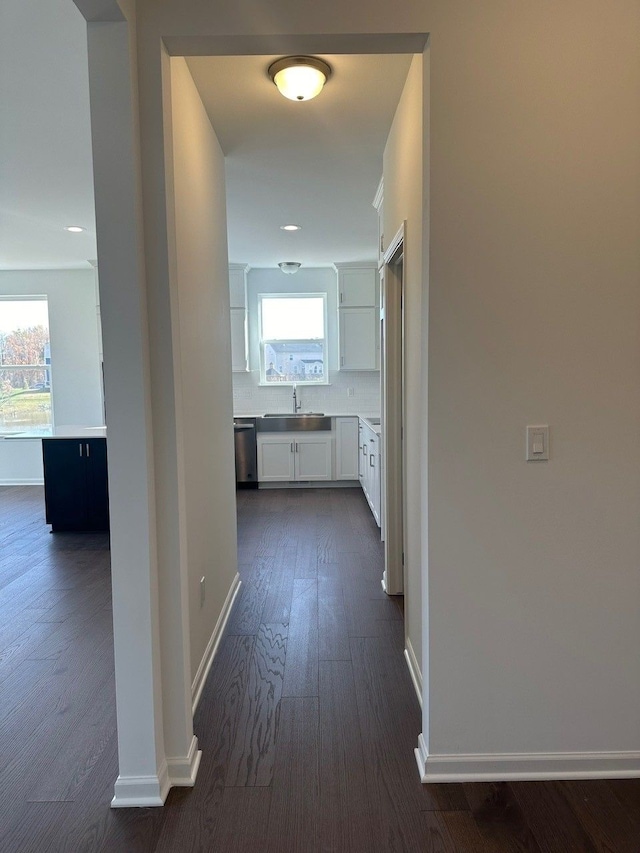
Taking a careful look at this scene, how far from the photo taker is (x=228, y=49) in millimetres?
1822

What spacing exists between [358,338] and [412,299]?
4327mm

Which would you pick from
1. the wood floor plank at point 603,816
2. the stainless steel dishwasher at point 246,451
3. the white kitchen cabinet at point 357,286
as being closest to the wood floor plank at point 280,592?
the wood floor plank at point 603,816

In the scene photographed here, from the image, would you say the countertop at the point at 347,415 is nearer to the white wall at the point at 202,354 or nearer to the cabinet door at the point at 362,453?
the cabinet door at the point at 362,453

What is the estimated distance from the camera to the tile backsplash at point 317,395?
7145 mm

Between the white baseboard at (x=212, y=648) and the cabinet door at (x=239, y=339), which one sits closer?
the white baseboard at (x=212, y=648)

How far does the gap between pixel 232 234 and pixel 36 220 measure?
163cm

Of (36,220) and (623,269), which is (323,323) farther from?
(623,269)

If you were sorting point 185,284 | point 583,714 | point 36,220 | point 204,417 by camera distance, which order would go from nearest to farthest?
point 583,714 < point 185,284 < point 204,417 < point 36,220

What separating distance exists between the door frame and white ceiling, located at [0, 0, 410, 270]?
2.41ft

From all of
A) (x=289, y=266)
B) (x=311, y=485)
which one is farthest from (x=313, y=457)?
(x=289, y=266)

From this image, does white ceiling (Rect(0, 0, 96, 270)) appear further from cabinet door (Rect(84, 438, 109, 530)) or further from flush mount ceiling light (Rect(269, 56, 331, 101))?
cabinet door (Rect(84, 438, 109, 530))

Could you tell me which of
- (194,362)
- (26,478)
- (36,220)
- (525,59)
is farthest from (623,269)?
(26,478)

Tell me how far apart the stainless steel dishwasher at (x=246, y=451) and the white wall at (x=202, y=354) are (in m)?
3.10

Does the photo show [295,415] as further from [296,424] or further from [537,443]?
[537,443]
